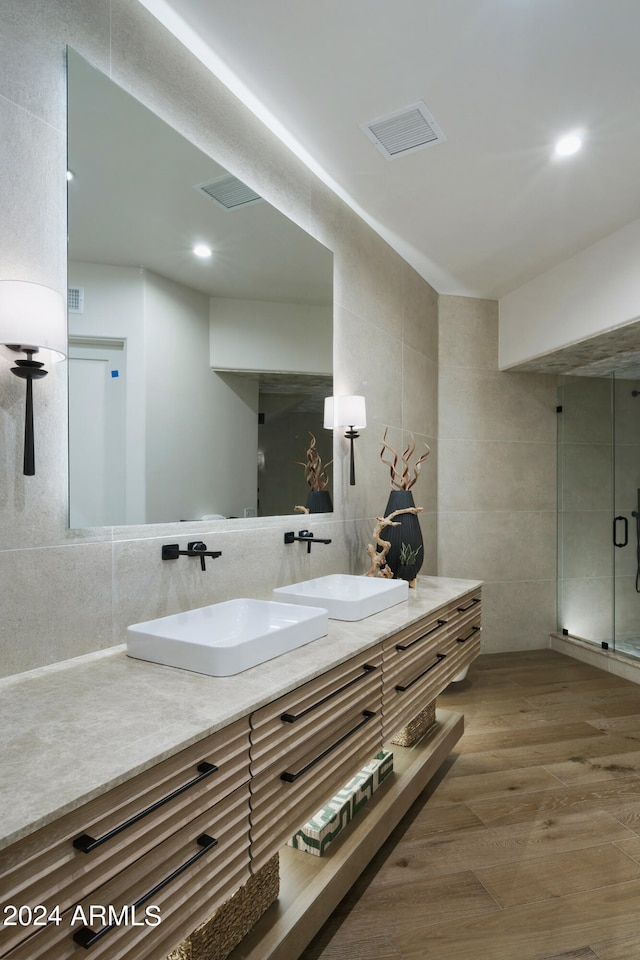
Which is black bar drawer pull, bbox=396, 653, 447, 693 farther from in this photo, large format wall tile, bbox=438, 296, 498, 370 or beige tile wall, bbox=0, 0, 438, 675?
large format wall tile, bbox=438, 296, 498, 370

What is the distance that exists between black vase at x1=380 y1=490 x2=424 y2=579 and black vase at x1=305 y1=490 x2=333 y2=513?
0.33 meters

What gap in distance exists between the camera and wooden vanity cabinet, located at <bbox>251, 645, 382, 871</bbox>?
115cm

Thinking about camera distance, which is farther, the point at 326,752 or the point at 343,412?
the point at 343,412

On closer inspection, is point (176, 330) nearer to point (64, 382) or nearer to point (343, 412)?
point (64, 382)

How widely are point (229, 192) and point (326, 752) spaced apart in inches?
73.6

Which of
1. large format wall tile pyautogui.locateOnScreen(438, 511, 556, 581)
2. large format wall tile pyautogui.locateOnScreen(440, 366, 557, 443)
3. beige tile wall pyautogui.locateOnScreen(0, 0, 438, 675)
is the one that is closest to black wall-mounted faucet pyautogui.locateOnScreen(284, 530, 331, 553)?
beige tile wall pyautogui.locateOnScreen(0, 0, 438, 675)

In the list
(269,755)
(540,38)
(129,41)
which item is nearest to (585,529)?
(540,38)

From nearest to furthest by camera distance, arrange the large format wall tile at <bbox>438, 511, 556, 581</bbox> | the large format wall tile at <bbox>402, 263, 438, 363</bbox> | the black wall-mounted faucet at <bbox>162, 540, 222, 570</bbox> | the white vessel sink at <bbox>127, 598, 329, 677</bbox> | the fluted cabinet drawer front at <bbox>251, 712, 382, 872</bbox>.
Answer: the fluted cabinet drawer front at <bbox>251, 712, 382, 872</bbox>
the white vessel sink at <bbox>127, 598, 329, 677</bbox>
the black wall-mounted faucet at <bbox>162, 540, 222, 570</bbox>
the large format wall tile at <bbox>402, 263, 438, 363</bbox>
the large format wall tile at <bbox>438, 511, 556, 581</bbox>

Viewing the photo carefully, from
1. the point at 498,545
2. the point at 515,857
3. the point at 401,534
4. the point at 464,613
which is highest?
the point at 401,534

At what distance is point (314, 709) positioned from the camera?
1.35m

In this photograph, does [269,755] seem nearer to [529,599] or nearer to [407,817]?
[407,817]

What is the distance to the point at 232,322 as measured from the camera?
2068mm

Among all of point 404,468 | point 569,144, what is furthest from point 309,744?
point 569,144

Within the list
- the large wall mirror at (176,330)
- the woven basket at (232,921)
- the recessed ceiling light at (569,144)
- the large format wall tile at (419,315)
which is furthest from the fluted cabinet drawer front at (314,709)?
the large format wall tile at (419,315)
